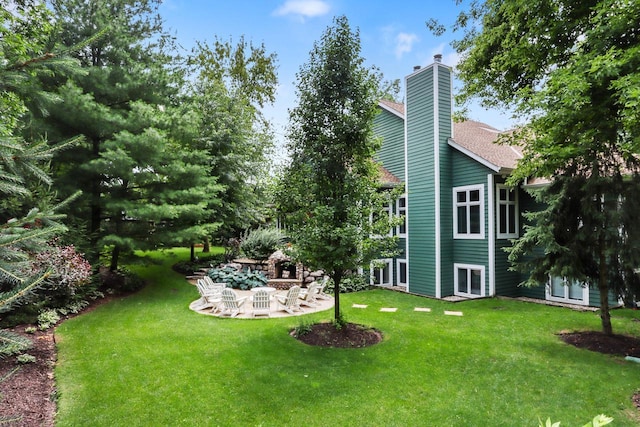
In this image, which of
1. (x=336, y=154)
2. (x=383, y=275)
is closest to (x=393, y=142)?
(x=383, y=275)

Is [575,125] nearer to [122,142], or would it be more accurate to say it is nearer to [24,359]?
[24,359]

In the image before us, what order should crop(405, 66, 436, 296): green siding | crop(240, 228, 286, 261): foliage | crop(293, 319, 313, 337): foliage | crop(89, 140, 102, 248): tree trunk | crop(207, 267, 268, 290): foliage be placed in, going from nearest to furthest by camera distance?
crop(293, 319, 313, 337): foliage < crop(89, 140, 102, 248): tree trunk < crop(405, 66, 436, 296): green siding < crop(207, 267, 268, 290): foliage < crop(240, 228, 286, 261): foliage

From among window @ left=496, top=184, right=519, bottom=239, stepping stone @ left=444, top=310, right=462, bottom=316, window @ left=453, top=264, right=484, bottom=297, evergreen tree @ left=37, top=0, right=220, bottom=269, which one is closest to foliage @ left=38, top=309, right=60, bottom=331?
evergreen tree @ left=37, top=0, right=220, bottom=269

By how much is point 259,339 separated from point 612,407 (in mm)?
6308

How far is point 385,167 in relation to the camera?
1627 cm

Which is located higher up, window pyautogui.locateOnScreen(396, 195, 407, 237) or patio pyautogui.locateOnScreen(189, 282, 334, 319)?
window pyautogui.locateOnScreen(396, 195, 407, 237)

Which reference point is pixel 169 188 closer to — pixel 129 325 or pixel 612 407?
pixel 129 325

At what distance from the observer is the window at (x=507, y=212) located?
41.4 ft

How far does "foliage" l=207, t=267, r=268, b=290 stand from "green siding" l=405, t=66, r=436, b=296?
20.1ft

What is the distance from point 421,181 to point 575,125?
7249 mm

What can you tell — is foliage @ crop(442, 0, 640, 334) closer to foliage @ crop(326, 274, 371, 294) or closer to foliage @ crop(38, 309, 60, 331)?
foliage @ crop(326, 274, 371, 294)

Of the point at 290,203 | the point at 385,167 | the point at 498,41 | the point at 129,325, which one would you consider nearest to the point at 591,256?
the point at 498,41

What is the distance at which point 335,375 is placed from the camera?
6.48 m

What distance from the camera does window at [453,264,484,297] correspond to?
511 inches
